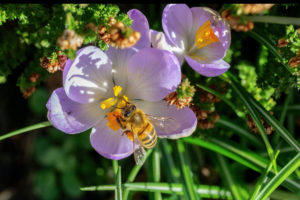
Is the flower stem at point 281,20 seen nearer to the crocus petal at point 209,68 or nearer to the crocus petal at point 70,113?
the crocus petal at point 209,68

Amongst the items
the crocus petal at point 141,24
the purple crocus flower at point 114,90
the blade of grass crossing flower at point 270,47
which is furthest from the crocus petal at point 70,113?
the blade of grass crossing flower at point 270,47

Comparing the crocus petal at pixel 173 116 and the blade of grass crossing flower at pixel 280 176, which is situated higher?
the crocus petal at pixel 173 116

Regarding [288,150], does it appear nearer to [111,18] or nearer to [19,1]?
[111,18]

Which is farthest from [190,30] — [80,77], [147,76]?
[80,77]

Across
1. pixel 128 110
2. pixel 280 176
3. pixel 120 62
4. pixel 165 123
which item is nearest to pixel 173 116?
pixel 165 123

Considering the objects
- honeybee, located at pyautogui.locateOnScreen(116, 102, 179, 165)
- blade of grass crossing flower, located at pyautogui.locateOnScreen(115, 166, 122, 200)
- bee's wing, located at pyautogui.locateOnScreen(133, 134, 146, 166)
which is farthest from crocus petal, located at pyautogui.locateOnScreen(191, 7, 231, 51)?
blade of grass crossing flower, located at pyautogui.locateOnScreen(115, 166, 122, 200)

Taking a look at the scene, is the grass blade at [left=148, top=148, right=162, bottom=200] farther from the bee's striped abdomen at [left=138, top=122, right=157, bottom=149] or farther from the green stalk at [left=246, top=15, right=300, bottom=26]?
the green stalk at [left=246, top=15, right=300, bottom=26]
